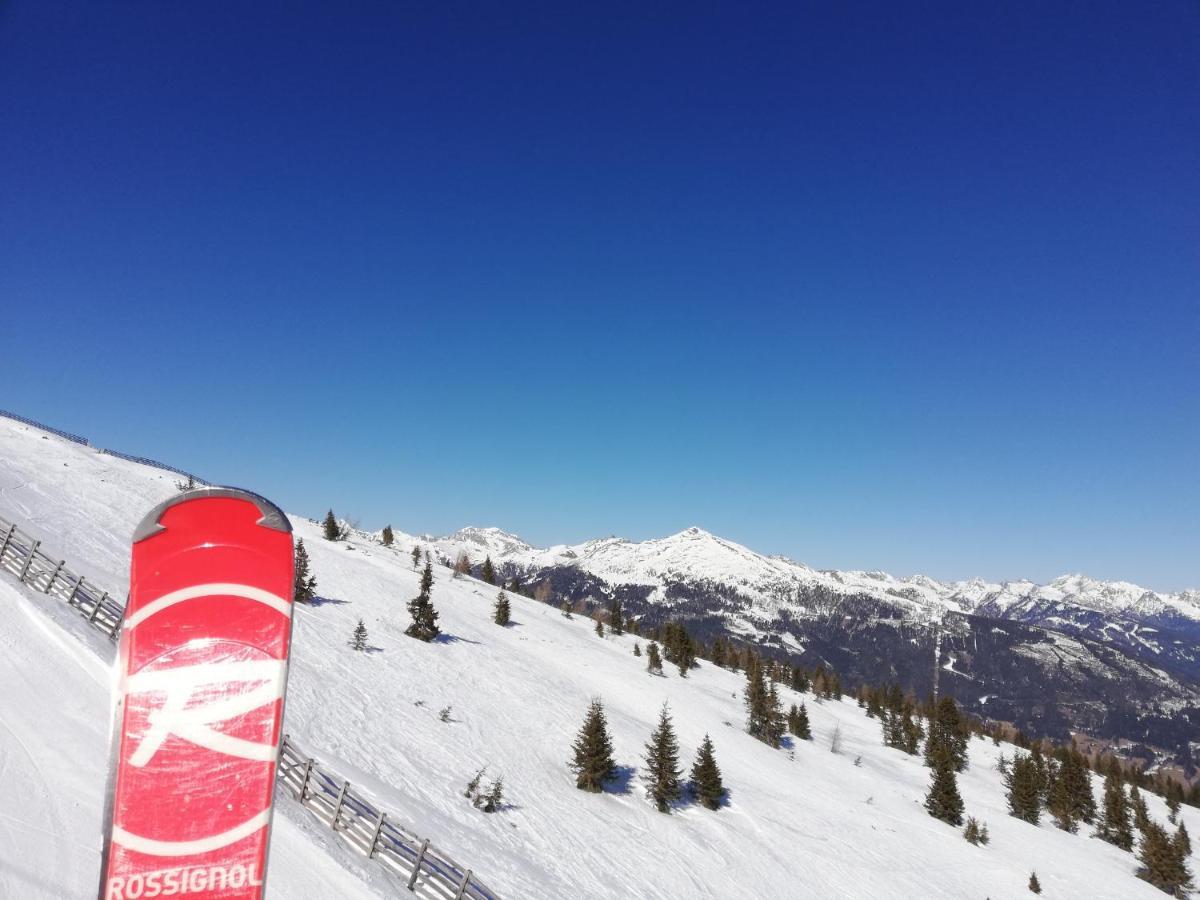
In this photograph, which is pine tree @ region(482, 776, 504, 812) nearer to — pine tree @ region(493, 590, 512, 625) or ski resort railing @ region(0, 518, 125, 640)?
ski resort railing @ region(0, 518, 125, 640)

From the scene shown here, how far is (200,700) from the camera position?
13.1 ft

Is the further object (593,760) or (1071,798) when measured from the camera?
(1071,798)

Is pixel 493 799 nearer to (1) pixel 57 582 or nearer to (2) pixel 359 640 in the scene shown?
(2) pixel 359 640

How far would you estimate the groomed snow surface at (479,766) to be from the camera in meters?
9.77

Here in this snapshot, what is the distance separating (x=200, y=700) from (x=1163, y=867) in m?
68.4

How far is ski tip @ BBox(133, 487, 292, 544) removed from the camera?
12.9ft

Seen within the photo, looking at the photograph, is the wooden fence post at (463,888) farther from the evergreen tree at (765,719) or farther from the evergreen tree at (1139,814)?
the evergreen tree at (1139,814)

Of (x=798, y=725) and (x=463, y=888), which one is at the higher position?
(x=463, y=888)

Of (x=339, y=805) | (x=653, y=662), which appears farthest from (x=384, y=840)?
(x=653, y=662)

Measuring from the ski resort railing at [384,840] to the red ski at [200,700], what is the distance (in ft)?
29.2

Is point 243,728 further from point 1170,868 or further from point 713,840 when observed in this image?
point 1170,868

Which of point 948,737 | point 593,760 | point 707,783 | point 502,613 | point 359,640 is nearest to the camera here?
point 593,760

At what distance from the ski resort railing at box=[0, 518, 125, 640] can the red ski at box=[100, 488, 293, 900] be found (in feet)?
47.1

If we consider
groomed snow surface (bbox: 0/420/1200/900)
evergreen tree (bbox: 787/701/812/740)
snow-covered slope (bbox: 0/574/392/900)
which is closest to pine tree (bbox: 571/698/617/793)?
groomed snow surface (bbox: 0/420/1200/900)
